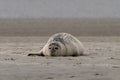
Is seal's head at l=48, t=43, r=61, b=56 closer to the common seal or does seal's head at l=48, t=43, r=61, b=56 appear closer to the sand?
the common seal

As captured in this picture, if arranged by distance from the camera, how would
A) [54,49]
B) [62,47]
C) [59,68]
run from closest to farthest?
[59,68] < [54,49] < [62,47]

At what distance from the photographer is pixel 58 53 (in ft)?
52.6

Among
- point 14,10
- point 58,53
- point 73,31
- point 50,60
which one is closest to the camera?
point 50,60

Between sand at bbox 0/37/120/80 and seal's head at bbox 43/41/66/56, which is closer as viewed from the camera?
sand at bbox 0/37/120/80

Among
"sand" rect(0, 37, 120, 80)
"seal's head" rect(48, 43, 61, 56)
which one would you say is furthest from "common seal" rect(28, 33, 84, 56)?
"sand" rect(0, 37, 120, 80)

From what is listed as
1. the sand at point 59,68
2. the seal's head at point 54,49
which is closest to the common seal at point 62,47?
the seal's head at point 54,49

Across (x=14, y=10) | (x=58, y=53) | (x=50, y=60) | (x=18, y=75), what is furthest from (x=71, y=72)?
(x=14, y=10)

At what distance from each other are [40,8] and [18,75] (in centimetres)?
5919

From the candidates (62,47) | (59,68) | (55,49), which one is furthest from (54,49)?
(59,68)

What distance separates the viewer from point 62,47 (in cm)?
1608

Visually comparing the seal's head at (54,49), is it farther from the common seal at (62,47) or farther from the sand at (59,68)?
the sand at (59,68)

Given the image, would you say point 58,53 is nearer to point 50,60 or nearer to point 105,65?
point 50,60

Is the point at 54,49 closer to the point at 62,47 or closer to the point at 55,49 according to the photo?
the point at 55,49

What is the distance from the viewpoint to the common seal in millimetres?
15930
